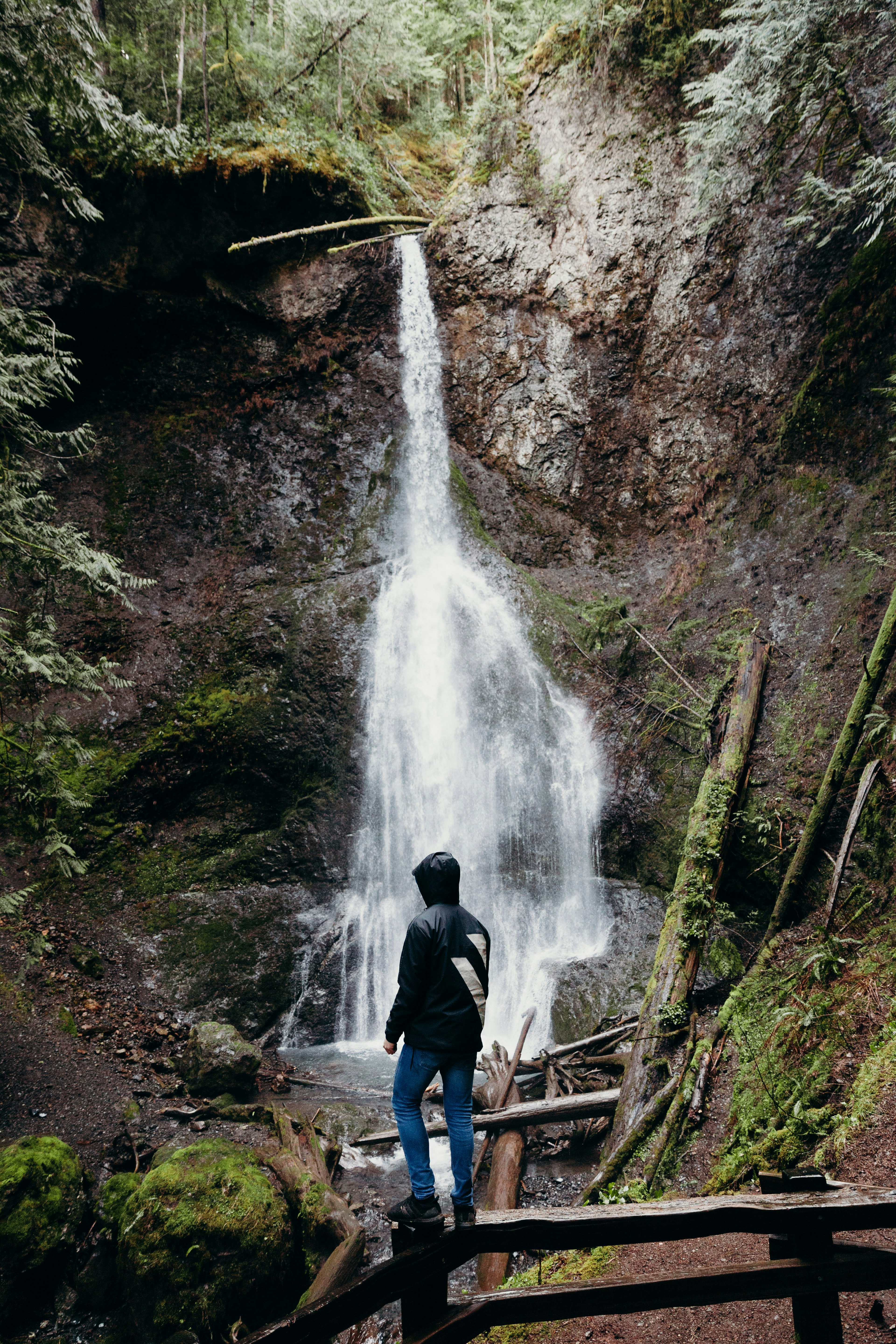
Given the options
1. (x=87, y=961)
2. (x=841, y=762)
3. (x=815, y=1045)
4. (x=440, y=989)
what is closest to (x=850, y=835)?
(x=841, y=762)

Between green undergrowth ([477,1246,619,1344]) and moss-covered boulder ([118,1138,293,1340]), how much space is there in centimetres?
170

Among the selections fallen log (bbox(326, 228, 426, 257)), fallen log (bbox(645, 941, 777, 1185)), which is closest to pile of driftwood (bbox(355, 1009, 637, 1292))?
fallen log (bbox(645, 941, 777, 1185))

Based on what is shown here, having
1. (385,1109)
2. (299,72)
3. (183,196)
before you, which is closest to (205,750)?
(385,1109)

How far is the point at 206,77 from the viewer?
11969 millimetres

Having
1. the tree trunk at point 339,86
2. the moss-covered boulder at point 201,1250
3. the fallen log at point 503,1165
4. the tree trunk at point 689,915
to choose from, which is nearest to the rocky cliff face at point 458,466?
the tree trunk at point 689,915

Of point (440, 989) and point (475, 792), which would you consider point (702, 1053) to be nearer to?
point (440, 989)

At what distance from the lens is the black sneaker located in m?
2.43

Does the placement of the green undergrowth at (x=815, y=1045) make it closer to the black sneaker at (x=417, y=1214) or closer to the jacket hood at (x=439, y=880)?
the black sneaker at (x=417, y=1214)

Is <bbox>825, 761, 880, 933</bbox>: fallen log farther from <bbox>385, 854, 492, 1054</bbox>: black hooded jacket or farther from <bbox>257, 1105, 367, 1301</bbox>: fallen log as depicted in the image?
<bbox>257, 1105, 367, 1301</bbox>: fallen log

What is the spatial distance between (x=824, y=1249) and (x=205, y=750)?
33.1 feet

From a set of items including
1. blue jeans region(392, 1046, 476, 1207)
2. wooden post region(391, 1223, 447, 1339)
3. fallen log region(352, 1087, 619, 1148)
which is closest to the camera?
wooden post region(391, 1223, 447, 1339)

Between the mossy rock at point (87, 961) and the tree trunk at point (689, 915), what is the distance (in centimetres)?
649

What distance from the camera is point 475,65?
17.4m

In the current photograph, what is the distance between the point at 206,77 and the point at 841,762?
14.7 meters
